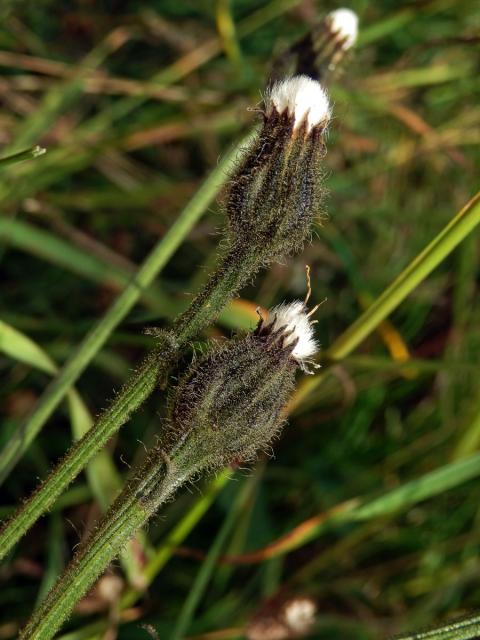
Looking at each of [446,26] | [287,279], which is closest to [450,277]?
[287,279]

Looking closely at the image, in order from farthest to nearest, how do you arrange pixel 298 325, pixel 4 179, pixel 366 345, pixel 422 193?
pixel 422 193
pixel 366 345
pixel 4 179
pixel 298 325

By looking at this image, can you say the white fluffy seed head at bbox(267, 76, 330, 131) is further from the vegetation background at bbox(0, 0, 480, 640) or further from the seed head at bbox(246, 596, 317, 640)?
the seed head at bbox(246, 596, 317, 640)

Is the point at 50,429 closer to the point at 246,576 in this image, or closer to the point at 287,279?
the point at 246,576

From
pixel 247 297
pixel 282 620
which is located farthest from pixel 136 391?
pixel 247 297

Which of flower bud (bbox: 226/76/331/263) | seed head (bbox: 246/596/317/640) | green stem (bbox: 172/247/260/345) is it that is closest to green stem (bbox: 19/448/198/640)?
green stem (bbox: 172/247/260/345)

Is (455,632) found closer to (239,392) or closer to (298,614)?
(239,392)

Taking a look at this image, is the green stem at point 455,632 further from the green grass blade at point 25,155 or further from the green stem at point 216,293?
the green grass blade at point 25,155
